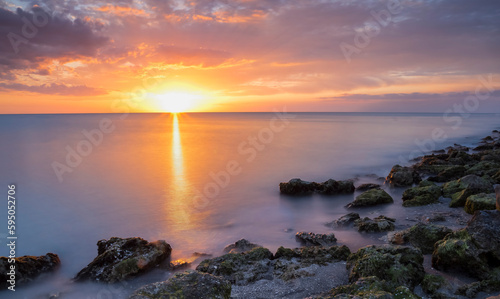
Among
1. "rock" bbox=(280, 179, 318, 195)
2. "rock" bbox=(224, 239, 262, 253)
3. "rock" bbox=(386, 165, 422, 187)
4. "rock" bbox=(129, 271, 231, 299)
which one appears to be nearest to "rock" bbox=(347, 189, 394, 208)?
"rock" bbox=(280, 179, 318, 195)

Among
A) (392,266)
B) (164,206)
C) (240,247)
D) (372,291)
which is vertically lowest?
(164,206)

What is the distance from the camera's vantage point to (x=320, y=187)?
1530 centimetres

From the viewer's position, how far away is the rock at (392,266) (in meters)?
5.87

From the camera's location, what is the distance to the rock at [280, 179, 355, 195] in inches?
593

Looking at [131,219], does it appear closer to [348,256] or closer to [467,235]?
[348,256]

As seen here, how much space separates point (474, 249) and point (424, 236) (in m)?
1.58

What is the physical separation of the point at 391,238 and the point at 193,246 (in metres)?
6.03

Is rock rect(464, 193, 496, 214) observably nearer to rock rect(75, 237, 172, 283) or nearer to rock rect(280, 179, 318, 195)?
rock rect(280, 179, 318, 195)

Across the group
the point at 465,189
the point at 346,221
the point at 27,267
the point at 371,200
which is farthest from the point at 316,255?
Answer: the point at 27,267

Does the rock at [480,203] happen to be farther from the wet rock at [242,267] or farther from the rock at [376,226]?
the wet rock at [242,267]

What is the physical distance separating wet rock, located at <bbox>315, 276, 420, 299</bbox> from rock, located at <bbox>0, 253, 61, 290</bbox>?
7270 mm

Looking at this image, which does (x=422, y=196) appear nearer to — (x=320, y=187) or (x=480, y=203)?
(x=480, y=203)

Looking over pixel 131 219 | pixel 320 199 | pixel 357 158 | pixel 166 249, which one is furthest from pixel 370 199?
pixel 357 158

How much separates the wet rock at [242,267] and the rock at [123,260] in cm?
154
